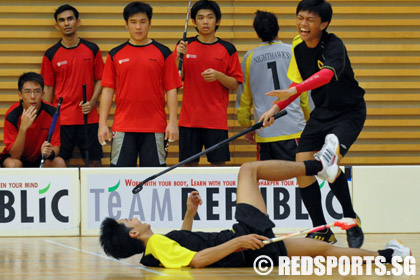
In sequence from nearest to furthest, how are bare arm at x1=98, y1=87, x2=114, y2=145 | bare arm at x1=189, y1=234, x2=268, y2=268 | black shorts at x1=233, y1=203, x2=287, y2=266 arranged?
1. bare arm at x1=189, y1=234, x2=268, y2=268
2. black shorts at x1=233, y1=203, x2=287, y2=266
3. bare arm at x1=98, y1=87, x2=114, y2=145

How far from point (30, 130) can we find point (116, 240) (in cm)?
364

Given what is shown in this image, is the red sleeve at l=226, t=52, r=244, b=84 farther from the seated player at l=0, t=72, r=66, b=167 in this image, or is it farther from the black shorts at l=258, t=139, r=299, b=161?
the seated player at l=0, t=72, r=66, b=167

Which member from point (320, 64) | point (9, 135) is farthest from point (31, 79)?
point (320, 64)

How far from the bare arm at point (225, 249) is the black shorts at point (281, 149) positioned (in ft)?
10.0

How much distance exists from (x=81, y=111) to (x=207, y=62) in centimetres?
156

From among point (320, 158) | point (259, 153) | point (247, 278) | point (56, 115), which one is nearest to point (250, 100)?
point (259, 153)

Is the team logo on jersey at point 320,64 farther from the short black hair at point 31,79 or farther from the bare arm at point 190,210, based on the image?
the short black hair at point 31,79

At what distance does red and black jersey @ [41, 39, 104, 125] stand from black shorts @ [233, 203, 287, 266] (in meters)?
3.89

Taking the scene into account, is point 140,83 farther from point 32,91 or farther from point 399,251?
point 399,251

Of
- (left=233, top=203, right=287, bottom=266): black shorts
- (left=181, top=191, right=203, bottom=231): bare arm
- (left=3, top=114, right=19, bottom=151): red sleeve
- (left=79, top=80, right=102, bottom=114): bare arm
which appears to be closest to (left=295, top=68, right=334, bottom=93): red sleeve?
(left=233, top=203, right=287, bottom=266): black shorts

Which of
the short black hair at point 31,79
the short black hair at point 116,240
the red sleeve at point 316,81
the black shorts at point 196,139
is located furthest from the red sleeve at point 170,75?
the short black hair at point 116,240

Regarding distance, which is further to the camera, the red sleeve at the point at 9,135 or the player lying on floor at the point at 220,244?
the red sleeve at the point at 9,135

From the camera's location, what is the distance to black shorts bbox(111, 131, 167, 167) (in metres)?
8.18

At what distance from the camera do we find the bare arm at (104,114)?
8.02m
